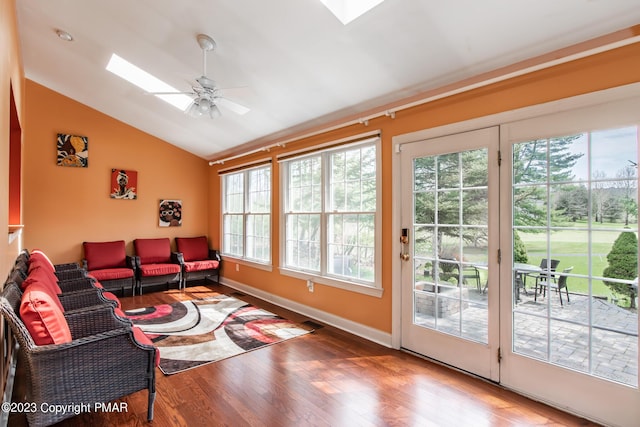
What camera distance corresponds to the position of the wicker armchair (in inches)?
64.9

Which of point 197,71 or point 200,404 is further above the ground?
point 197,71

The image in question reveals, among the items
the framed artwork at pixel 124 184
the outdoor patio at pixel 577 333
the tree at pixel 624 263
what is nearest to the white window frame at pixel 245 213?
the framed artwork at pixel 124 184

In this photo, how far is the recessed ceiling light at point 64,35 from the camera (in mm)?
3244

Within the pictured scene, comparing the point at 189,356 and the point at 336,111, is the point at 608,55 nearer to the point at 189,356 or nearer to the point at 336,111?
the point at 336,111

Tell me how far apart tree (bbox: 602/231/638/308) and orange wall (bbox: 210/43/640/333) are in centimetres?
95

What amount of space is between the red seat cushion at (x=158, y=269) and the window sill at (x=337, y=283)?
2.09 meters

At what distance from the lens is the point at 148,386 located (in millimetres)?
2031

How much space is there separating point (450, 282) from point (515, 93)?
62.2 inches

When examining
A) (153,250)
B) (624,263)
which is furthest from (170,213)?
(624,263)

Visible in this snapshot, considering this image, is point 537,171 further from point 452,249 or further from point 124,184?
point 124,184

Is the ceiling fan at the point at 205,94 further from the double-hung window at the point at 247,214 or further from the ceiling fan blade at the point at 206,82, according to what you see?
the double-hung window at the point at 247,214

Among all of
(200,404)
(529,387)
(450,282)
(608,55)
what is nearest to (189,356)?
(200,404)

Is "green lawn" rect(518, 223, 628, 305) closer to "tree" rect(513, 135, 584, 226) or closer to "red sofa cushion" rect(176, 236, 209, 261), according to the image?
"tree" rect(513, 135, 584, 226)

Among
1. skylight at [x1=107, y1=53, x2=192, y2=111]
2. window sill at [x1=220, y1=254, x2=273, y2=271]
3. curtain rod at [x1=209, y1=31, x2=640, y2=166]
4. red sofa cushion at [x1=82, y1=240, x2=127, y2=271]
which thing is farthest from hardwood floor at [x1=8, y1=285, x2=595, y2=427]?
skylight at [x1=107, y1=53, x2=192, y2=111]
